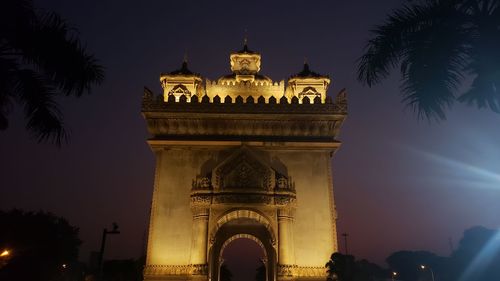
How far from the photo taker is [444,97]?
35.2ft

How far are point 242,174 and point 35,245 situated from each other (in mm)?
24506

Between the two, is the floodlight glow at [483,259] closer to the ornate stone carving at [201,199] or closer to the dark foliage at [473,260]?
the dark foliage at [473,260]

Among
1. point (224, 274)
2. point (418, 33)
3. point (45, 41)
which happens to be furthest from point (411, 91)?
point (224, 274)

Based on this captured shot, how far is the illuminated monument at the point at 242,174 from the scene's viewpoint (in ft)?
84.6

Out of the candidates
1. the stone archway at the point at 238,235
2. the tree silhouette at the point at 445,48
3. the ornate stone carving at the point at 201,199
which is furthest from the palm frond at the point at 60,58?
the stone archway at the point at 238,235

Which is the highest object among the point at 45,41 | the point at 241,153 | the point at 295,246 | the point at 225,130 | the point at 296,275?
the point at 225,130

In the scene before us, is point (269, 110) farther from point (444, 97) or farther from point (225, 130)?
point (444, 97)

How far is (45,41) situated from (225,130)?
1816 cm

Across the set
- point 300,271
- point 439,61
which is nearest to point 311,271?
point 300,271

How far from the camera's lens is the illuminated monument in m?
25.8

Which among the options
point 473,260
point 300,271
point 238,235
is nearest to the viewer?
point 300,271

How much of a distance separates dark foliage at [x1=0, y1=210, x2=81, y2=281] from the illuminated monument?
15.9 m

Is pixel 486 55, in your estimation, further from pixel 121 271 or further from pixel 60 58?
pixel 121 271

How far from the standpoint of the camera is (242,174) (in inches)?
1051
